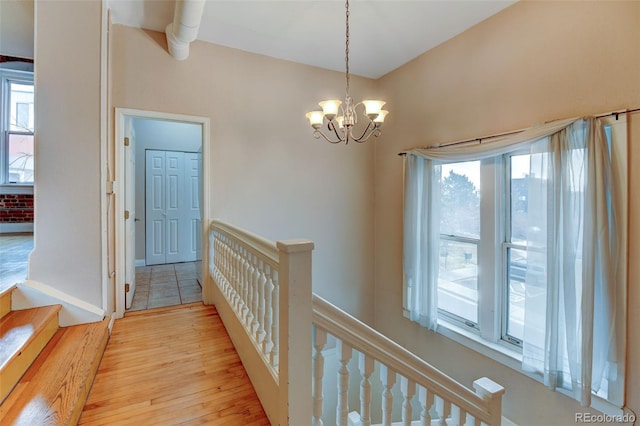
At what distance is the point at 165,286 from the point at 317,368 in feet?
10.8

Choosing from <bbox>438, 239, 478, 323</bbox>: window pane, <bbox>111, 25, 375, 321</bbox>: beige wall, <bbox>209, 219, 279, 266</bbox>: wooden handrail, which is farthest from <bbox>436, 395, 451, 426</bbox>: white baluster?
<bbox>111, 25, 375, 321</bbox>: beige wall

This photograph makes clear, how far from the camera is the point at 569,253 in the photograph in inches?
80.7

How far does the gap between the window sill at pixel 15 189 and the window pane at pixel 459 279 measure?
5375mm

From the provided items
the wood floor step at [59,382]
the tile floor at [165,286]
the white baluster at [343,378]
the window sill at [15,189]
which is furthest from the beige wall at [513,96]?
the window sill at [15,189]

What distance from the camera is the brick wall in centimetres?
395

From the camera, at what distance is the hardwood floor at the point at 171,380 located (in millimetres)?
1521

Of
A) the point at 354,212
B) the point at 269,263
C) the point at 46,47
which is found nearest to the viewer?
the point at 269,263

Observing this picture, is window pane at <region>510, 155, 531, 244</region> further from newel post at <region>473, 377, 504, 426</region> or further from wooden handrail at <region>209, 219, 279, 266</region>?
wooden handrail at <region>209, 219, 279, 266</region>

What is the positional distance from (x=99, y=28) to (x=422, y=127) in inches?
119

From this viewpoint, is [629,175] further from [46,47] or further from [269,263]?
[46,47]

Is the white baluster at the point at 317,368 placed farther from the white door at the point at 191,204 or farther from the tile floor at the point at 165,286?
the white door at the point at 191,204

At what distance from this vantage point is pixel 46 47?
6.77 ft

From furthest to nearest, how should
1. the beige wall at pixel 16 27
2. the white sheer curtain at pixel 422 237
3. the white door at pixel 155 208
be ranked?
the white door at pixel 155 208 < the white sheer curtain at pixel 422 237 < the beige wall at pixel 16 27

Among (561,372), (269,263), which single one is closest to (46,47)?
(269,263)
